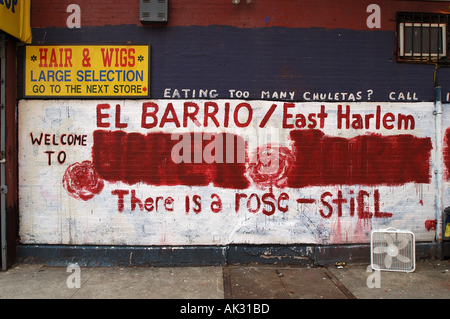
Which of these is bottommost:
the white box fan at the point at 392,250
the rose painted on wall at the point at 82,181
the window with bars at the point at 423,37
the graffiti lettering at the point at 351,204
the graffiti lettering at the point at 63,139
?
the white box fan at the point at 392,250

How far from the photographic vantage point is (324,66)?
5.34m

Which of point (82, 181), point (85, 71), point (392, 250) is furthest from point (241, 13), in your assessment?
point (392, 250)

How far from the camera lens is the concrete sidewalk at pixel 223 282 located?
4.21 metres

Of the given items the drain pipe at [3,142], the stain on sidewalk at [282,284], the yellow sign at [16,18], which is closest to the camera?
the stain on sidewalk at [282,284]

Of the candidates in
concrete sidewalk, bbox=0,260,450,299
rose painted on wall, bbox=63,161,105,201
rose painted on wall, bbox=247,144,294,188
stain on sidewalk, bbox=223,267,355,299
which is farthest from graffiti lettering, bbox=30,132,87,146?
stain on sidewalk, bbox=223,267,355,299

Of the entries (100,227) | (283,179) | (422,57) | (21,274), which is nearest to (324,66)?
(422,57)

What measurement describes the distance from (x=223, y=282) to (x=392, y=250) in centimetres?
302

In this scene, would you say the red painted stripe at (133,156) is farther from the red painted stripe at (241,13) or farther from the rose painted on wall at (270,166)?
the red painted stripe at (241,13)

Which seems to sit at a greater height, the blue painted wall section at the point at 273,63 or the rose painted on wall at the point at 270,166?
the blue painted wall section at the point at 273,63

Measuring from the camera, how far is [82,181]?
5.26 m

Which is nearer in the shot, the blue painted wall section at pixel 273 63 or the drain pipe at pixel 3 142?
the drain pipe at pixel 3 142

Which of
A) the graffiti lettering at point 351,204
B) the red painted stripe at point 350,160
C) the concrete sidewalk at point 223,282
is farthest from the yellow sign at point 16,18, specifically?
the graffiti lettering at point 351,204

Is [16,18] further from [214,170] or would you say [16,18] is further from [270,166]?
[270,166]

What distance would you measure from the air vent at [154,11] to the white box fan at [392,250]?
542 centimetres
